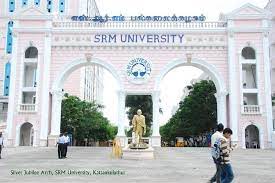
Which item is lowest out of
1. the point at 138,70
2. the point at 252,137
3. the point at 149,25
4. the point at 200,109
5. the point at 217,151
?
the point at 217,151

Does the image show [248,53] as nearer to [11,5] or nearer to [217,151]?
[217,151]

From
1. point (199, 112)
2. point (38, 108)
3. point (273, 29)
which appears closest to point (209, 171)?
point (38, 108)

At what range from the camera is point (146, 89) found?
3097 cm

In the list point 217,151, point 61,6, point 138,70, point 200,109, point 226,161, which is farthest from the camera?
point 61,6

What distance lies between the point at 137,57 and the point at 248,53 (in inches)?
386

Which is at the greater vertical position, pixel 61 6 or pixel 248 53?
pixel 61 6

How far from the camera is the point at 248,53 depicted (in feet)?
108

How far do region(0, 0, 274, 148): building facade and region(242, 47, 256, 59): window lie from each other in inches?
7.5

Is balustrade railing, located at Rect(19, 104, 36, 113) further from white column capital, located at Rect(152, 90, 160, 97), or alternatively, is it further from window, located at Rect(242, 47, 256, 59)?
window, located at Rect(242, 47, 256, 59)

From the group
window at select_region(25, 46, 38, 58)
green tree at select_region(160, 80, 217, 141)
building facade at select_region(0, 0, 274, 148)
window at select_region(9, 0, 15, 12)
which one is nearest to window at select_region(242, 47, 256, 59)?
building facade at select_region(0, 0, 274, 148)

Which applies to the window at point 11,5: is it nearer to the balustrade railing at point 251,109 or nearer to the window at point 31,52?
the window at point 31,52

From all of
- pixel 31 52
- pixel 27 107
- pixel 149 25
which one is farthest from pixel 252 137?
pixel 31 52

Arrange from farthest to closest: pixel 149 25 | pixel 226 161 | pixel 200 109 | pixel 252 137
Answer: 1. pixel 200 109
2. pixel 252 137
3. pixel 149 25
4. pixel 226 161

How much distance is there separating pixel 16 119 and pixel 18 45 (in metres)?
6.23
